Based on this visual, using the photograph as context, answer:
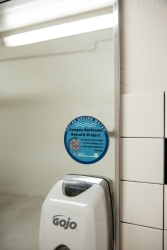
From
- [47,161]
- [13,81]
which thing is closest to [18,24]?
[13,81]

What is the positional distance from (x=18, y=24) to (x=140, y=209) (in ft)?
3.56

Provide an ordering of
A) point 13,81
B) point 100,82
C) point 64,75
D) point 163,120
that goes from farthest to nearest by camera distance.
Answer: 1. point 13,81
2. point 64,75
3. point 100,82
4. point 163,120

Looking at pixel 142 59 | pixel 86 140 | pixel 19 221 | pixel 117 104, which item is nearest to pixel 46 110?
pixel 86 140

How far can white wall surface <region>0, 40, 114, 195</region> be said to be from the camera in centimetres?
79

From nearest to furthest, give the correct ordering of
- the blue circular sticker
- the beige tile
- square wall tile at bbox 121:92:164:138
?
square wall tile at bbox 121:92:164:138 → the blue circular sticker → the beige tile

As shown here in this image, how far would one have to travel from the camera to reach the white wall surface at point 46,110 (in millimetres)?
787

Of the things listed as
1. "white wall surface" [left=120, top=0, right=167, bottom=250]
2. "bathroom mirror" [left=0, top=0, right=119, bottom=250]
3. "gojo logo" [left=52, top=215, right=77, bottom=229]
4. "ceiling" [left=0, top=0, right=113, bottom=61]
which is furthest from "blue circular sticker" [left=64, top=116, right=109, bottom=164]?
"ceiling" [left=0, top=0, right=113, bottom=61]

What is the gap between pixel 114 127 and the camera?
697 mm

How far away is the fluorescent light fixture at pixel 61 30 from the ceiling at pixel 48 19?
18 mm

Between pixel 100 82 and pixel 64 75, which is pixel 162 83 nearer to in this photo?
pixel 100 82

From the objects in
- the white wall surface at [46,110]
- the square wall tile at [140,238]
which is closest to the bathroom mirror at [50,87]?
the white wall surface at [46,110]

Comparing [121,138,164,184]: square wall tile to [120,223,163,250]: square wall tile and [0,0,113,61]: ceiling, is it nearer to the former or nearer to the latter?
[120,223,163,250]: square wall tile

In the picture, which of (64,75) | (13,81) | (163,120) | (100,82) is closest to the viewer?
(163,120)

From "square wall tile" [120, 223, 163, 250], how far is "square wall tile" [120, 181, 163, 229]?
0.02 meters
